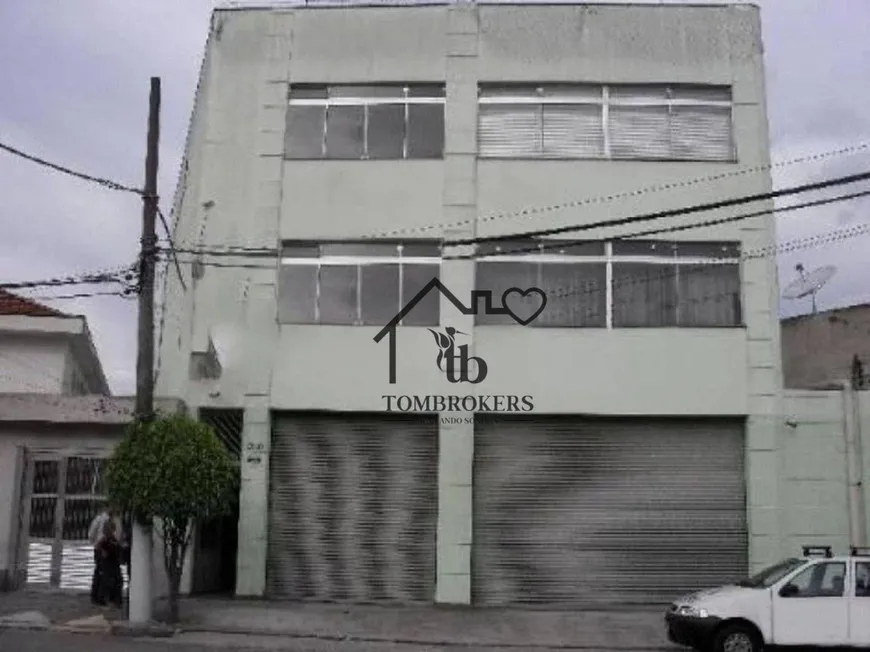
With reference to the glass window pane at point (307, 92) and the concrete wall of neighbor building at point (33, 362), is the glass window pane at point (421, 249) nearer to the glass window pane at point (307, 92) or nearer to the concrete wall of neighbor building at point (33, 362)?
the glass window pane at point (307, 92)

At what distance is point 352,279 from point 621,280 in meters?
4.49

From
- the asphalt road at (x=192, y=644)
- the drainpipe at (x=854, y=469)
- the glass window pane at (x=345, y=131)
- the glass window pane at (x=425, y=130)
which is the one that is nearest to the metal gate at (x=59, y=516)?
the asphalt road at (x=192, y=644)

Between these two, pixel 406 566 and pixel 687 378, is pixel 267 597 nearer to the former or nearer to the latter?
pixel 406 566

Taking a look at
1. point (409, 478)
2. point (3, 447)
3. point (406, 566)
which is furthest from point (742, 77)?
point (3, 447)

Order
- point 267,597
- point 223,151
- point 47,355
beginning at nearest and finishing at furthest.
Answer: point 267,597
point 223,151
point 47,355

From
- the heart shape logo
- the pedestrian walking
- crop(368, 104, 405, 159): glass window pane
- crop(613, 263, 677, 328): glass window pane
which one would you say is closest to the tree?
the pedestrian walking

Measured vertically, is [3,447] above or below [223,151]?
below

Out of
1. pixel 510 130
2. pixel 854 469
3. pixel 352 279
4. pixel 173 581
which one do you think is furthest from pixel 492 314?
pixel 173 581

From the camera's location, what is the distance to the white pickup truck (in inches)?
470

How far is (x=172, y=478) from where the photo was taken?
13719mm

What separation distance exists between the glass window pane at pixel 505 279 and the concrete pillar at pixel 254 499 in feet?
13.3

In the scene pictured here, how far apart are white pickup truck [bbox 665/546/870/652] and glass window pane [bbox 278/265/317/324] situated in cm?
810

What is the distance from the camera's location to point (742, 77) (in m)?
18.1

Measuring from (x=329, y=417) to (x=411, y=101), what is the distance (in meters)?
5.64
